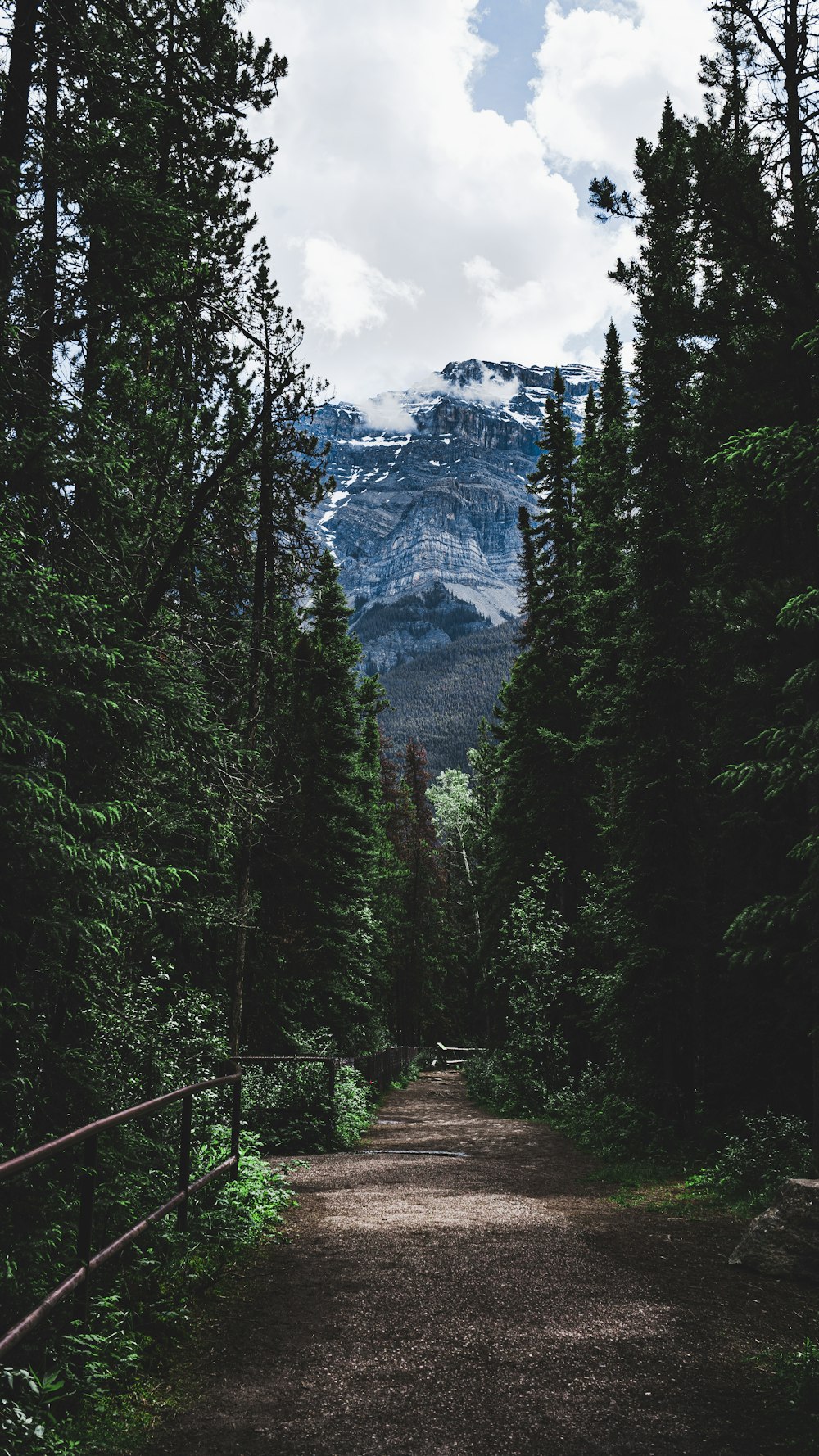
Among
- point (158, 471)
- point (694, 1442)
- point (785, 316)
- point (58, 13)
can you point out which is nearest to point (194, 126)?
point (58, 13)

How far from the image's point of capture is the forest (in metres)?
5.54

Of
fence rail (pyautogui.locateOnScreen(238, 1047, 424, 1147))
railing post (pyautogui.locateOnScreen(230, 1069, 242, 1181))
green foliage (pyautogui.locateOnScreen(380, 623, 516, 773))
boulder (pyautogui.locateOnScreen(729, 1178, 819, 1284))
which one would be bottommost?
fence rail (pyautogui.locateOnScreen(238, 1047, 424, 1147))

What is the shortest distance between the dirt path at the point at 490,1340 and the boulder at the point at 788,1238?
6.3 inches

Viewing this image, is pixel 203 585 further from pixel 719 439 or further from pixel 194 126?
pixel 719 439

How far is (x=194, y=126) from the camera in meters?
8.98

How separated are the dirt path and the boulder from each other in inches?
6.3

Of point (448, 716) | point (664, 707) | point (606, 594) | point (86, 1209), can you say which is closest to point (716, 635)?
point (664, 707)

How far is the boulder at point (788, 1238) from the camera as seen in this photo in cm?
630

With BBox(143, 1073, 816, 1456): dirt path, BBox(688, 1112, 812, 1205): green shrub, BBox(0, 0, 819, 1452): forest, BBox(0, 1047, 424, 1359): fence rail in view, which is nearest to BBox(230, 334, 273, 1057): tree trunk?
BBox(0, 0, 819, 1452): forest

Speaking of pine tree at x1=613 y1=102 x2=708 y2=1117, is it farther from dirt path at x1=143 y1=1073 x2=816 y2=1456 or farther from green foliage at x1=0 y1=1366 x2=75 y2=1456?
green foliage at x1=0 y1=1366 x2=75 y2=1456

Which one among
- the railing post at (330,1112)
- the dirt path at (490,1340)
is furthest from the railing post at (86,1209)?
the railing post at (330,1112)

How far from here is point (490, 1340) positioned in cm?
483

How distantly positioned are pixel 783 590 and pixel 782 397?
2.44 meters

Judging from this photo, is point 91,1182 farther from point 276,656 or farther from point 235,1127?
point 276,656
